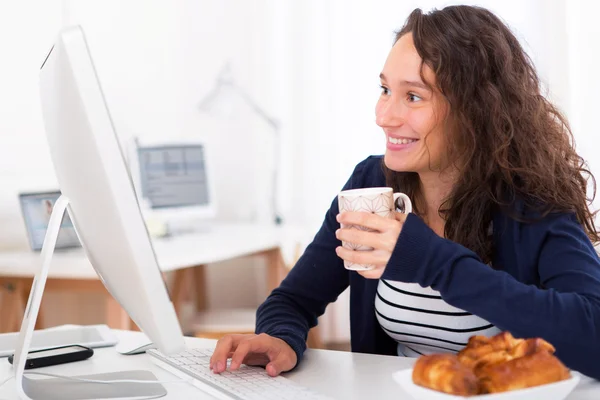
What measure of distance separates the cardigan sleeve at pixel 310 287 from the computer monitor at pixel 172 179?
1715mm

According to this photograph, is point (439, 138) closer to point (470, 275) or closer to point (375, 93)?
point (470, 275)

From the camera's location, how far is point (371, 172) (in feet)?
5.08

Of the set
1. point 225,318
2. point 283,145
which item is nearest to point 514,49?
point 225,318

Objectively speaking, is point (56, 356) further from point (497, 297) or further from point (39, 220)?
point (39, 220)

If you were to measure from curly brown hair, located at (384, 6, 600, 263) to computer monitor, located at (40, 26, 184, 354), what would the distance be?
2.25ft

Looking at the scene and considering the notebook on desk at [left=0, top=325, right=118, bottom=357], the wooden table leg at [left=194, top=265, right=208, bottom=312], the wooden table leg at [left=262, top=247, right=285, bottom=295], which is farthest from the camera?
the wooden table leg at [left=194, top=265, right=208, bottom=312]

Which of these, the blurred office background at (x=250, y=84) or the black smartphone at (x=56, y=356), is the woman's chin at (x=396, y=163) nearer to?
the black smartphone at (x=56, y=356)

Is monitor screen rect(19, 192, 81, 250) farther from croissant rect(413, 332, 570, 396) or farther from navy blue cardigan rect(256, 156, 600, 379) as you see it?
croissant rect(413, 332, 570, 396)

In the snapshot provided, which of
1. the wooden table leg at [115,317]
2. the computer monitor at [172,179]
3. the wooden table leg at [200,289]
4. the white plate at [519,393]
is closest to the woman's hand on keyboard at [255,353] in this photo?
the white plate at [519,393]

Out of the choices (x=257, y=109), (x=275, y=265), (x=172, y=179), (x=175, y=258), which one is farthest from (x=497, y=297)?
(x=257, y=109)

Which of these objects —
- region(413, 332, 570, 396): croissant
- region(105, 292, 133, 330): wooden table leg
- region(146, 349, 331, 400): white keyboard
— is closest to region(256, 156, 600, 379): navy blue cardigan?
region(146, 349, 331, 400): white keyboard

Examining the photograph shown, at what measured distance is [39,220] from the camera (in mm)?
2555

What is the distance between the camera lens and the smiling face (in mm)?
1322

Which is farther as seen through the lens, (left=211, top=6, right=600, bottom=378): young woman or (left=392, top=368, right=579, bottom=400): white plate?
(left=211, top=6, right=600, bottom=378): young woman
